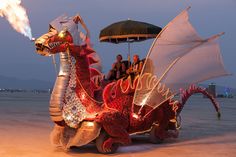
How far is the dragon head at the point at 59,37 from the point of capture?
27.0 feet

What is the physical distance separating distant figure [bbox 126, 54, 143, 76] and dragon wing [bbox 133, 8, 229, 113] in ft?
1.71

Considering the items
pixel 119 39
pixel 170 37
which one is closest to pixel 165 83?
pixel 170 37

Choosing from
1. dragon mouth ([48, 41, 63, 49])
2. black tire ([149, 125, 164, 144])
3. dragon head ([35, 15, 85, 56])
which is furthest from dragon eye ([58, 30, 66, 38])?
black tire ([149, 125, 164, 144])

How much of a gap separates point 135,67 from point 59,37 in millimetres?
2205

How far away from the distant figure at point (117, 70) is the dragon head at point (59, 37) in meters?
1.53

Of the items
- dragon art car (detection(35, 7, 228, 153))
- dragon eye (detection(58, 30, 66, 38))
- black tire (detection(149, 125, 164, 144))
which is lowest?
black tire (detection(149, 125, 164, 144))

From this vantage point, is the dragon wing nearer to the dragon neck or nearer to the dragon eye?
the dragon neck

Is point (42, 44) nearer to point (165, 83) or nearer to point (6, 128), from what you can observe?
point (165, 83)

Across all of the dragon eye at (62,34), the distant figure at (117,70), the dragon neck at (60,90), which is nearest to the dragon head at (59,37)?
the dragon eye at (62,34)

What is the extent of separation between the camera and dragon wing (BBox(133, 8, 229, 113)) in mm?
9352

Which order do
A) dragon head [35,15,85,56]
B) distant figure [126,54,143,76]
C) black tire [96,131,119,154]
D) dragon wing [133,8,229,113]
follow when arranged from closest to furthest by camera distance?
dragon head [35,15,85,56] < black tire [96,131,119,154] < dragon wing [133,8,229,113] < distant figure [126,54,143,76]

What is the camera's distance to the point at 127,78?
375 inches

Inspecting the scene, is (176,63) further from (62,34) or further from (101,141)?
(62,34)

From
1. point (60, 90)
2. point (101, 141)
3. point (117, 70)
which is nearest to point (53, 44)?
point (60, 90)
